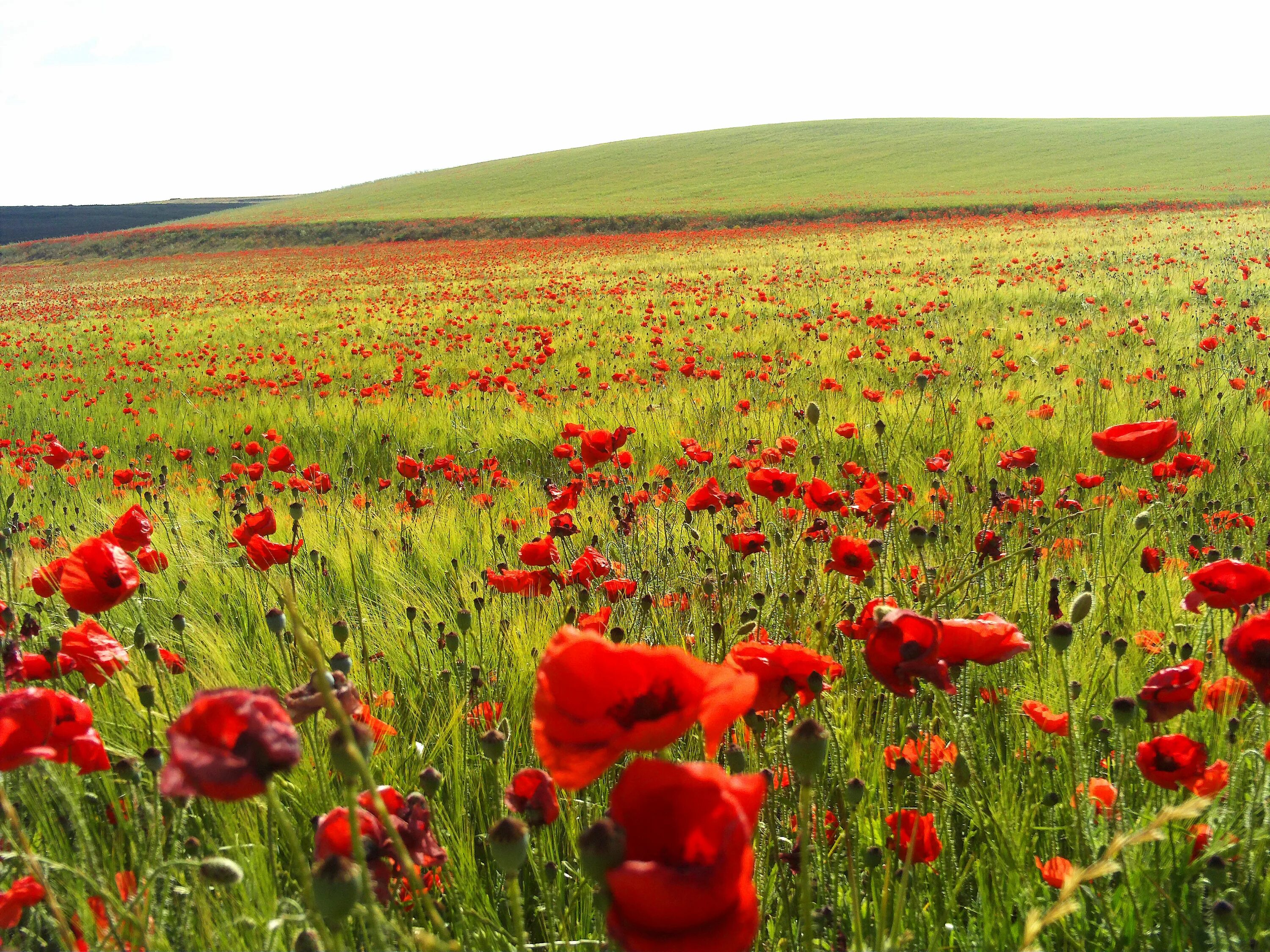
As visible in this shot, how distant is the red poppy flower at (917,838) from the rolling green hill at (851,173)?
97.8 ft

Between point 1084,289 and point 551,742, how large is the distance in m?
9.15

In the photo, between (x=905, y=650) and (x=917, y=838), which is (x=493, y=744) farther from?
(x=917, y=838)

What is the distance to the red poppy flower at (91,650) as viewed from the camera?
3.76ft

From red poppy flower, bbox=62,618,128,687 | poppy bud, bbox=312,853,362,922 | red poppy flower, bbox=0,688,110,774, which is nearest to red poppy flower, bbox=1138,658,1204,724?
poppy bud, bbox=312,853,362,922

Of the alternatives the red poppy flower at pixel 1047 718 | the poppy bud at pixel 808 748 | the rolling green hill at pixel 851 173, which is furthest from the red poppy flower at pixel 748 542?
the rolling green hill at pixel 851 173

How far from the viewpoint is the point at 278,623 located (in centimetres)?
138

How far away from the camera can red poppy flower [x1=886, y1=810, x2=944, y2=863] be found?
109 centimetres

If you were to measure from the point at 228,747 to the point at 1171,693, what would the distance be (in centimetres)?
112

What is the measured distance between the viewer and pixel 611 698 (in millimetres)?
621

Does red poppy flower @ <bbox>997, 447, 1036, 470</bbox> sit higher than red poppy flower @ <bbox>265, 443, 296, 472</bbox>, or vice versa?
red poppy flower @ <bbox>265, 443, 296, 472</bbox>

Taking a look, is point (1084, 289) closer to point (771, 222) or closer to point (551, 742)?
point (551, 742)

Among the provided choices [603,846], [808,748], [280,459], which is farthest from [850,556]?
[280,459]

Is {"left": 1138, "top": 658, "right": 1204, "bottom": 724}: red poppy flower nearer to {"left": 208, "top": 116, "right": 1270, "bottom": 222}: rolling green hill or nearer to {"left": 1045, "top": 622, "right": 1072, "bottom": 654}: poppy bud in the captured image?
{"left": 1045, "top": 622, "right": 1072, "bottom": 654}: poppy bud

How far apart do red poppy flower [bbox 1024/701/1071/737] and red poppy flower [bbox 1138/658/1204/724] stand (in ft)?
0.37
